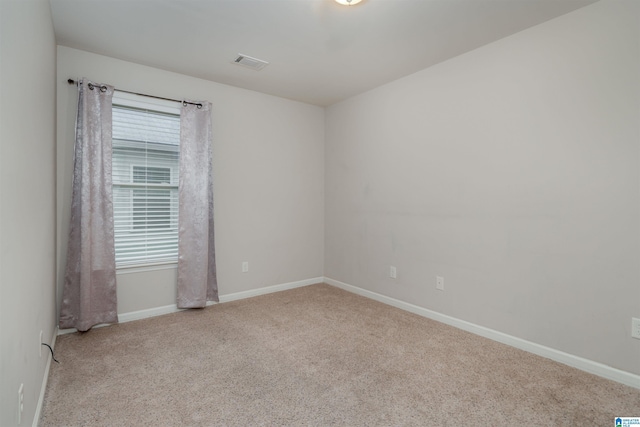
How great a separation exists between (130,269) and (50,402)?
4.75 ft

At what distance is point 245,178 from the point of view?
392 centimetres

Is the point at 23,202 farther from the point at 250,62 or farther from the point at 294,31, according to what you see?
the point at 250,62

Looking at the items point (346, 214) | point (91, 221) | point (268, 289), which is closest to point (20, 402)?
point (91, 221)

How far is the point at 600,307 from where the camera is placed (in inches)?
87.1

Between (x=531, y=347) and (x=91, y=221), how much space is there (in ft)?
12.4

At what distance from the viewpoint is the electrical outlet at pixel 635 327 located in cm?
206

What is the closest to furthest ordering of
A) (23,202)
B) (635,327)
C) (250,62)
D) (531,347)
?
(23,202) < (635,327) < (531,347) < (250,62)

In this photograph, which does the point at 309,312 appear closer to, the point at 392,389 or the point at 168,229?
the point at 392,389

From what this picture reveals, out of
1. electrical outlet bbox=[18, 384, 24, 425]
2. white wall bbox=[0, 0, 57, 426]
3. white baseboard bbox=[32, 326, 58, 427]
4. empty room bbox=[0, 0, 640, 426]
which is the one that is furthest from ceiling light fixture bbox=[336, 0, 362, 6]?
white baseboard bbox=[32, 326, 58, 427]

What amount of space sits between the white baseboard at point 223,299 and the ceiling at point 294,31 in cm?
244

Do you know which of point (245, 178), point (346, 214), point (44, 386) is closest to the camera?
point (44, 386)

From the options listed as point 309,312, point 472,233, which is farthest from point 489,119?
point 309,312

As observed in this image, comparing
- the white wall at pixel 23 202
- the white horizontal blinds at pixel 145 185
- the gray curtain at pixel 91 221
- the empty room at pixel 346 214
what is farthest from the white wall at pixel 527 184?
the white wall at pixel 23 202

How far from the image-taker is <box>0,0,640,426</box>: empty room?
6.04ft
